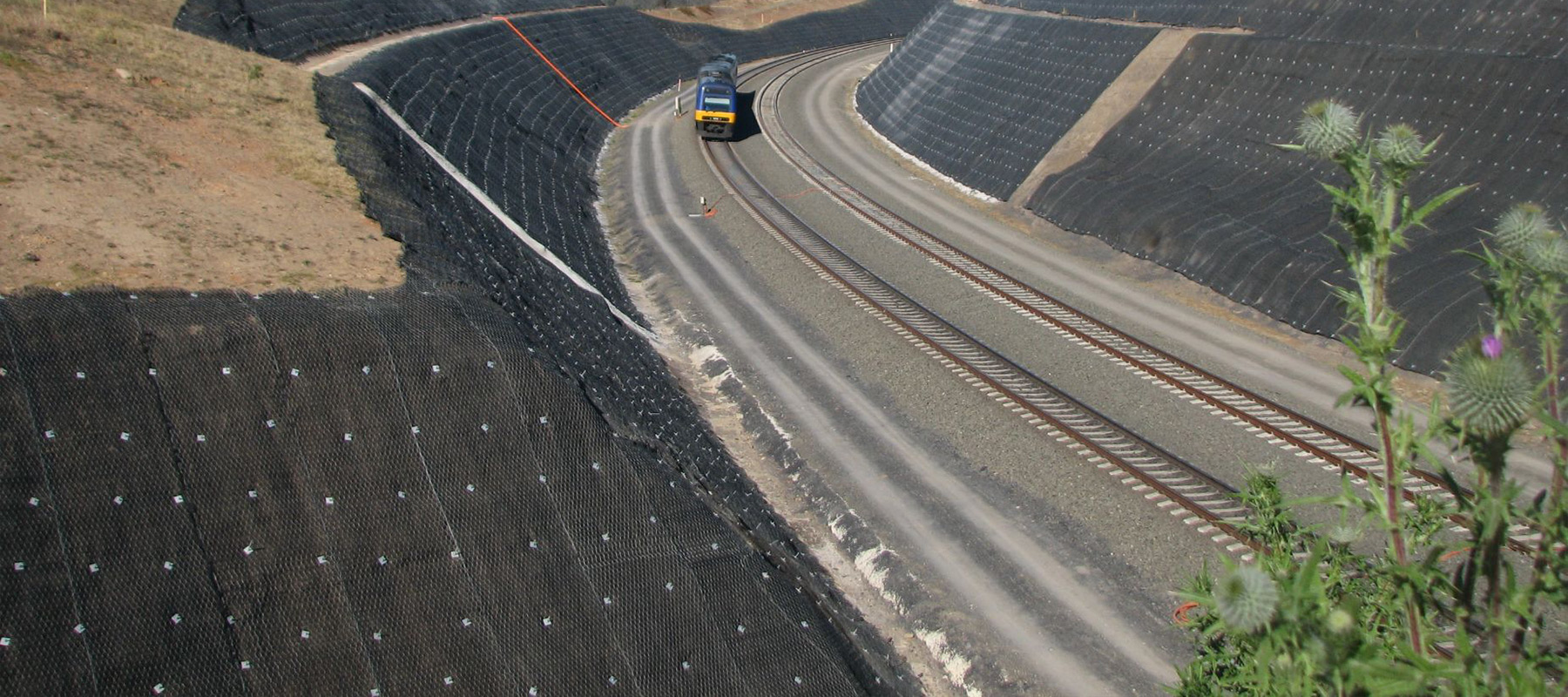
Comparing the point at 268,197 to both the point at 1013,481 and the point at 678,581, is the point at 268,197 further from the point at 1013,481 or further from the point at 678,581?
the point at 1013,481

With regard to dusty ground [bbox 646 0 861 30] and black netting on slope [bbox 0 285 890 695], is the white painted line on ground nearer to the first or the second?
black netting on slope [bbox 0 285 890 695]

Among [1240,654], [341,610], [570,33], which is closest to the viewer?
[1240,654]

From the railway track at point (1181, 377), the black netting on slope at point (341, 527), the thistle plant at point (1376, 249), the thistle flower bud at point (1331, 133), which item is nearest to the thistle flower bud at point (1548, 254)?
the thistle plant at point (1376, 249)

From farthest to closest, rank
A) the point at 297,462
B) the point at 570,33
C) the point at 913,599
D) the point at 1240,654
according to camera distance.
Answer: the point at 570,33 → the point at 913,599 → the point at 297,462 → the point at 1240,654

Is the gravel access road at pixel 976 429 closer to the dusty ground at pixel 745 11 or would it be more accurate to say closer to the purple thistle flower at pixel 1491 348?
the purple thistle flower at pixel 1491 348

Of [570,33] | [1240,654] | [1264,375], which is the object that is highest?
[1240,654]

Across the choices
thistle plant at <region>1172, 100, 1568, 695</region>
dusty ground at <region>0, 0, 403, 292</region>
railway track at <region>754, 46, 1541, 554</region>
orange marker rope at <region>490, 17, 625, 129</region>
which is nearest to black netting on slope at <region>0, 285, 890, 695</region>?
dusty ground at <region>0, 0, 403, 292</region>

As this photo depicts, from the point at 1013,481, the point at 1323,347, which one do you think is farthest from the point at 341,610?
the point at 1323,347
